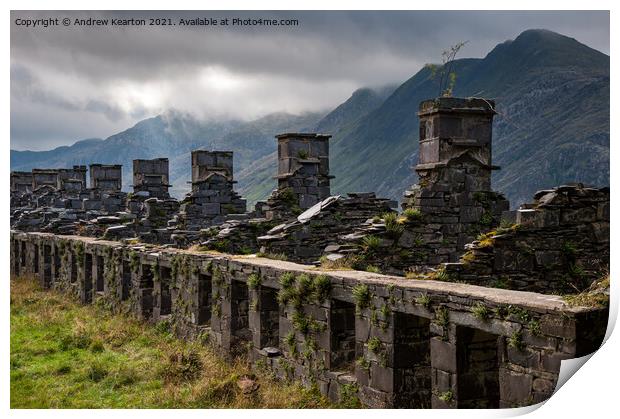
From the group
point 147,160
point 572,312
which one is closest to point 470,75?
point 147,160

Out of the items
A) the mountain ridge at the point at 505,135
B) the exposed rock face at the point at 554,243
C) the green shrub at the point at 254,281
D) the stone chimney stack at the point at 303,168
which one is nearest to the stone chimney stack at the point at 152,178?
the mountain ridge at the point at 505,135

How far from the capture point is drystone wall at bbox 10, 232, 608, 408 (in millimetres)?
7758

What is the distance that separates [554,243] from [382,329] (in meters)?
4.14

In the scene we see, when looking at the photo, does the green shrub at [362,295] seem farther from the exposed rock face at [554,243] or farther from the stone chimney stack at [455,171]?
the stone chimney stack at [455,171]

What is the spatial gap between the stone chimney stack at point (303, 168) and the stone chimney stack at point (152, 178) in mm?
11198

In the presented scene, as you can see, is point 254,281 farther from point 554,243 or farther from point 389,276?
point 554,243

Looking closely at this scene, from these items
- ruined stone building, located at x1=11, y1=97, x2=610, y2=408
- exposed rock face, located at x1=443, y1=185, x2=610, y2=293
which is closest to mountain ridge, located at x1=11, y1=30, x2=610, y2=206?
ruined stone building, located at x1=11, y1=97, x2=610, y2=408

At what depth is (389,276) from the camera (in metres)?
10.9

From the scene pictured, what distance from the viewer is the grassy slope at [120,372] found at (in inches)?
456

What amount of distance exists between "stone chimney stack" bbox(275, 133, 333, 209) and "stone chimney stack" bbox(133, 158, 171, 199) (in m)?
11.2

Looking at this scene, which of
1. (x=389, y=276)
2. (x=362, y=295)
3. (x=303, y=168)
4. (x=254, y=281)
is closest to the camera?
(x=362, y=295)

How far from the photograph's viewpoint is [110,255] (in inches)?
900

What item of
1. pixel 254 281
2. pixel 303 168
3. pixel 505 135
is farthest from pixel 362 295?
pixel 505 135

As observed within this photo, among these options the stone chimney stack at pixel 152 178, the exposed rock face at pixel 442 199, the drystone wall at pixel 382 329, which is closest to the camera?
the drystone wall at pixel 382 329
